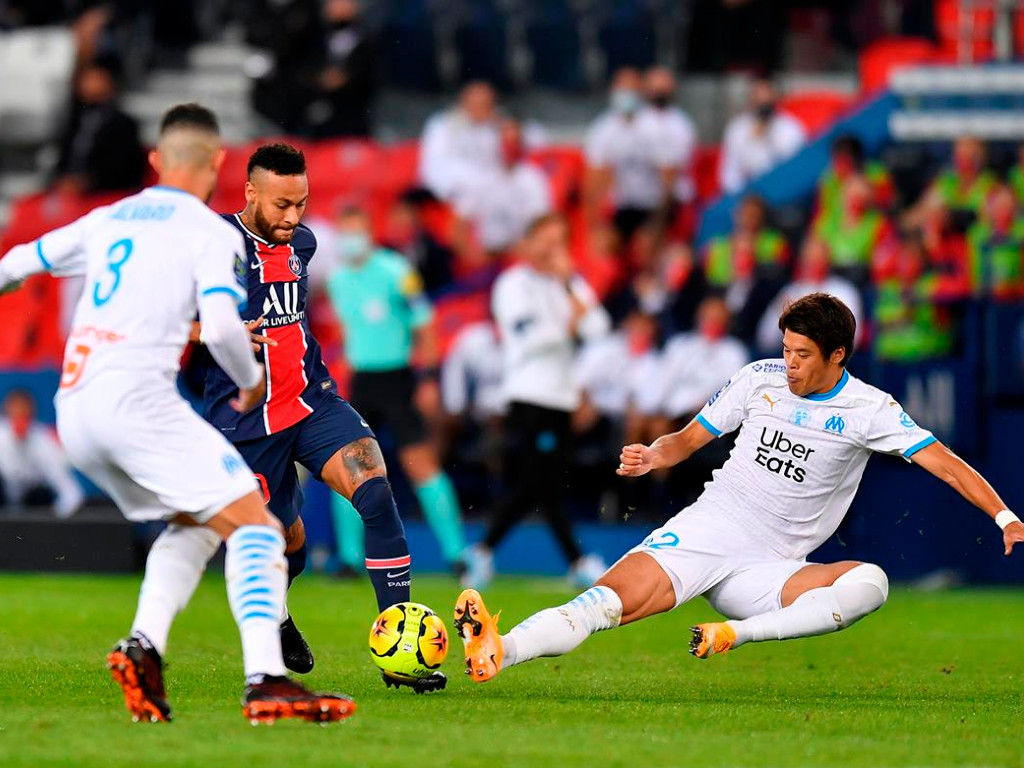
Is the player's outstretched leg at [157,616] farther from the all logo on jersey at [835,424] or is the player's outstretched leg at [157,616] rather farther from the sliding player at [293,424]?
the all logo on jersey at [835,424]

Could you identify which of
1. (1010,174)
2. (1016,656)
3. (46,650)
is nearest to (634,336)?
(1010,174)

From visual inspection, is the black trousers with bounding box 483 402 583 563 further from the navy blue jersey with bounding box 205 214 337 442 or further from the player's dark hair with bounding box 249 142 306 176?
the player's dark hair with bounding box 249 142 306 176

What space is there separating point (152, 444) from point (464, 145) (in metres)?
12.0

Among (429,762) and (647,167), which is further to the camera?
(647,167)

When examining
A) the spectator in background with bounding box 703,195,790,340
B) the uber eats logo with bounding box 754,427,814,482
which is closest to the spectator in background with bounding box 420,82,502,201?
the spectator in background with bounding box 703,195,790,340

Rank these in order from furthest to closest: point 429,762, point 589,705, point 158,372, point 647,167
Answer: point 647,167
point 589,705
point 158,372
point 429,762

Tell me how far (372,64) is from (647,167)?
3.02 m

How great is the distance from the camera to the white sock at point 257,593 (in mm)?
5938

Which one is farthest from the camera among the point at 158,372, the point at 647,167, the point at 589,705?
the point at 647,167

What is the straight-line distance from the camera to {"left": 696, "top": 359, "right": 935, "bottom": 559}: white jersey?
753cm

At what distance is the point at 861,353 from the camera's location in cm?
1366

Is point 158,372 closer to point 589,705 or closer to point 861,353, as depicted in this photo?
point 589,705

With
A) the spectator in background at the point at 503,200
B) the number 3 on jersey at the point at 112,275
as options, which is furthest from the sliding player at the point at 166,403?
the spectator in background at the point at 503,200

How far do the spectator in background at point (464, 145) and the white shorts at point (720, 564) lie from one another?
10186 millimetres
